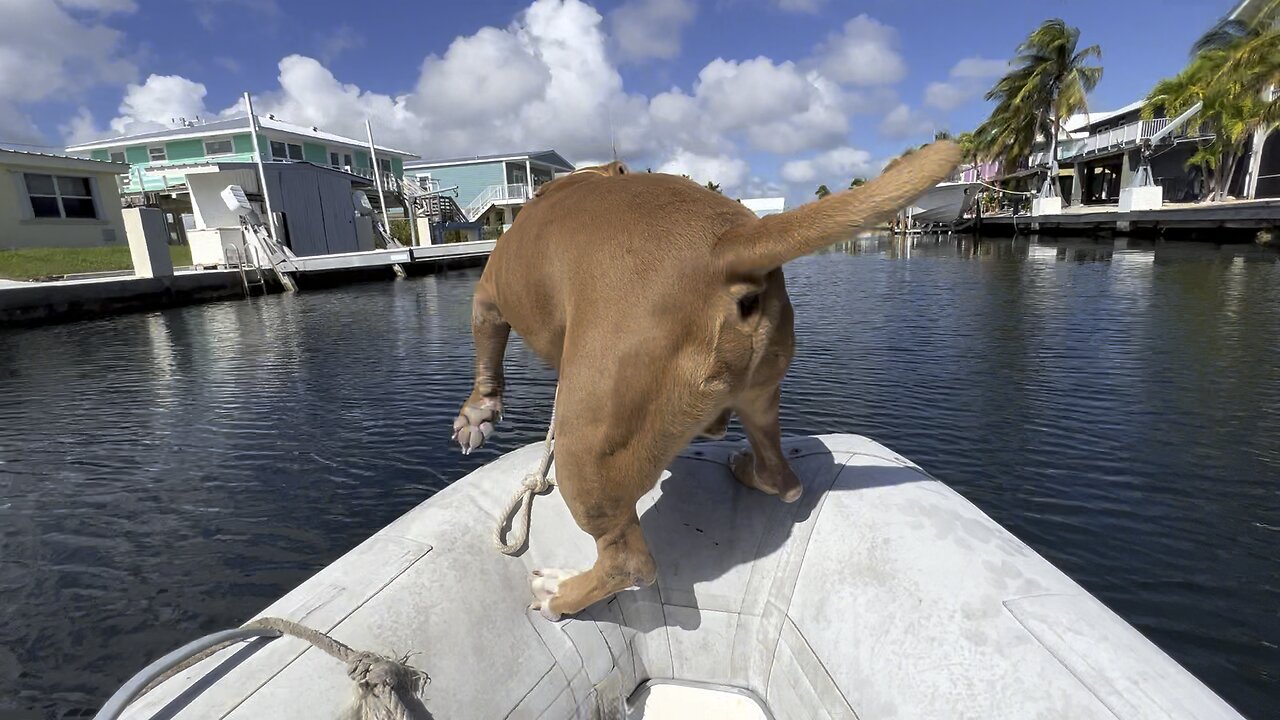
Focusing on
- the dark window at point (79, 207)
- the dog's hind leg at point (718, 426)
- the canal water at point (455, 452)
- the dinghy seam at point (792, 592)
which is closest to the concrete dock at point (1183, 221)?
the canal water at point (455, 452)

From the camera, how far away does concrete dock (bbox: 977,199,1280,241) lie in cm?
2247

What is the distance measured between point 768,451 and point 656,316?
2.84 feet

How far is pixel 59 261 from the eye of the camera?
19000 mm

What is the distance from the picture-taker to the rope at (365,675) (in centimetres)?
157

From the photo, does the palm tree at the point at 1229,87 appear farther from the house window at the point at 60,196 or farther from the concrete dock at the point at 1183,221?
the house window at the point at 60,196

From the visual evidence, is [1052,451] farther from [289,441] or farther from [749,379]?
[289,441]

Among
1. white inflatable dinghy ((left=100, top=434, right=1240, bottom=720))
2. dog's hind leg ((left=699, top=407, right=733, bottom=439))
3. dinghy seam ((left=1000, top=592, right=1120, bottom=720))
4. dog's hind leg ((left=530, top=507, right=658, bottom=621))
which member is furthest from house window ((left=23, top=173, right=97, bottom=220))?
dinghy seam ((left=1000, top=592, right=1120, bottom=720))

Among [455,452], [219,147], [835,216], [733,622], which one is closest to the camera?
[835,216]

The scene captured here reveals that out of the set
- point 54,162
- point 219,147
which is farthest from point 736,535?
point 219,147

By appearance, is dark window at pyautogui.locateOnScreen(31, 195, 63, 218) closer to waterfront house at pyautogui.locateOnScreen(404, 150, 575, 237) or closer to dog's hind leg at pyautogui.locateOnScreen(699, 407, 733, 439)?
waterfront house at pyautogui.locateOnScreen(404, 150, 575, 237)

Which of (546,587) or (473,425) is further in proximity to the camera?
(473,425)

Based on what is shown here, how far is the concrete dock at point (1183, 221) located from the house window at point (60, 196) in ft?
131

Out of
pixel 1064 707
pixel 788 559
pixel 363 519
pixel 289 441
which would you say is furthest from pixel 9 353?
pixel 1064 707

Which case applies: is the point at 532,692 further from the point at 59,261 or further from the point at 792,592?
the point at 59,261
